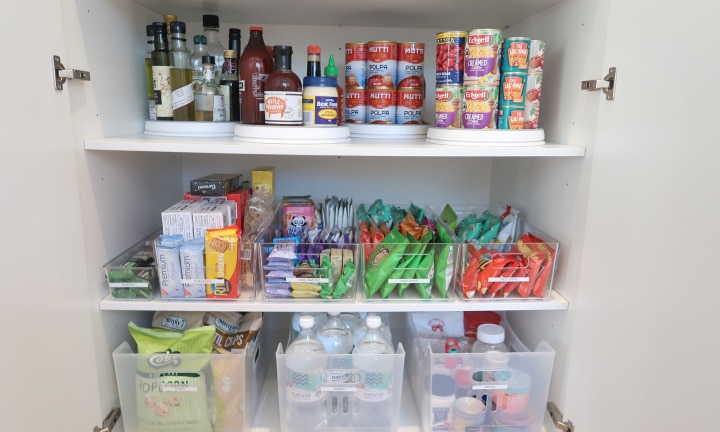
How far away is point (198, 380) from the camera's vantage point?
1013 millimetres

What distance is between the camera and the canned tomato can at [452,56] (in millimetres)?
1021

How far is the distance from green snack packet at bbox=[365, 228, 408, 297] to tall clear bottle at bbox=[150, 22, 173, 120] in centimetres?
61

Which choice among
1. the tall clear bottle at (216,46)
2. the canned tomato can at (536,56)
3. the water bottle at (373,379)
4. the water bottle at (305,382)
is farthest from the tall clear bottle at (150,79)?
the canned tomato can at (536,56)

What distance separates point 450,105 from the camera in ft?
3.44

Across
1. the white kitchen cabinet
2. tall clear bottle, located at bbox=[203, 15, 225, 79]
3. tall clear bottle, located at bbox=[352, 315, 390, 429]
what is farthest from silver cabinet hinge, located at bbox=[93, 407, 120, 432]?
tall clear bottle, located at bbox=[203, 15, 225, 79]

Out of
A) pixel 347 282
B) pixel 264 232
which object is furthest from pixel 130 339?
pixel 347 282

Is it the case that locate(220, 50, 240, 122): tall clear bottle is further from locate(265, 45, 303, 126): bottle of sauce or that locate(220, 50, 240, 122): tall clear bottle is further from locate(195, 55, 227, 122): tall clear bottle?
locate(265, 45, 303, 126): bottle of sauce

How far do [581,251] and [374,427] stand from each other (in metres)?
0.59

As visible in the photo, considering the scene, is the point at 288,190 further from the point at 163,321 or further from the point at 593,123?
the point at 593,123

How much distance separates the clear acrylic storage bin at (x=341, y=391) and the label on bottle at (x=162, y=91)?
0.63 m

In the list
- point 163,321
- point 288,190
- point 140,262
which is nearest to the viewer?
point 140,262

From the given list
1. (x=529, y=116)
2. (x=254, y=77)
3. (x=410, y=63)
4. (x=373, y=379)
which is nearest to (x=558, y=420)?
(x=373, y=379)

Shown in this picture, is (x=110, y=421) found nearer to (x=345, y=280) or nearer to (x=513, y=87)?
(x=345, y=280)

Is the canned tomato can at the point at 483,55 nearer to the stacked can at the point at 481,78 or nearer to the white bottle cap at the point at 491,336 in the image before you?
the stacked can at the point at 481,78
